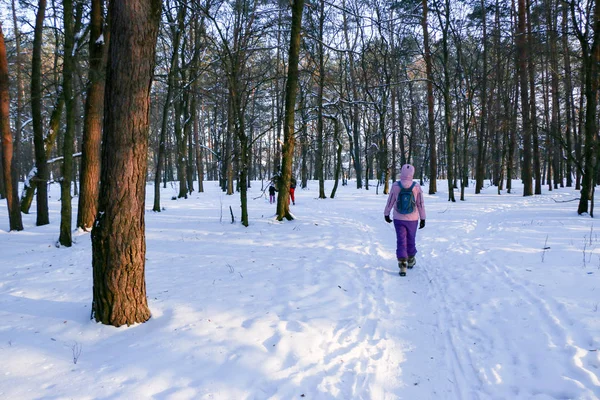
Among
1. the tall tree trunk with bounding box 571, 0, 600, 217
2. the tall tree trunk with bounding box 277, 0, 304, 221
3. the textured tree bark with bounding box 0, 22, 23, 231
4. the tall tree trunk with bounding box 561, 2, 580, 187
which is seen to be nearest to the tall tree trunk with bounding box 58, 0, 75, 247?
the textured tree bark with bounding box 0, 22, 23, 231

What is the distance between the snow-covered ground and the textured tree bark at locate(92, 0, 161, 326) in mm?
462

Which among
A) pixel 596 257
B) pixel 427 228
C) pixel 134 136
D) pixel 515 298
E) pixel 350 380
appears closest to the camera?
pixel 350 380

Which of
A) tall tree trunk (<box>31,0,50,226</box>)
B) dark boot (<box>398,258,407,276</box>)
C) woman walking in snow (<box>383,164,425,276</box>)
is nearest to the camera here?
dark boot (<box>398,258,407,276</box>)

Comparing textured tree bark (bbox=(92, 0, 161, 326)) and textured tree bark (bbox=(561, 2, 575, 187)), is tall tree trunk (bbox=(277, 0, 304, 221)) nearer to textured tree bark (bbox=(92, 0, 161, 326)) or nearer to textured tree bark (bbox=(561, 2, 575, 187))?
textured tree bark (bbox=(92, 0, 161, 326))

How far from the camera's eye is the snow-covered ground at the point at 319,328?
2.65 metres

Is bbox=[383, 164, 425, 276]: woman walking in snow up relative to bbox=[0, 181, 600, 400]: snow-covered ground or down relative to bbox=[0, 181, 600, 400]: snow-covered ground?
up

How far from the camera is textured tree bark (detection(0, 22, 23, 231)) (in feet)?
30.7

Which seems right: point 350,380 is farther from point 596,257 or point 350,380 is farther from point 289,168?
point 289,168

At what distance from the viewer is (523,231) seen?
8250mm

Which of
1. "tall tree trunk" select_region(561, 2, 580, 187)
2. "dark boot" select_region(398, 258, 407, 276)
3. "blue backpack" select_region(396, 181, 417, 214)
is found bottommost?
"dark boot" select_region(398, 258, 407, 276)

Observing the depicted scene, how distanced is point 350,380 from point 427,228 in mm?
7989

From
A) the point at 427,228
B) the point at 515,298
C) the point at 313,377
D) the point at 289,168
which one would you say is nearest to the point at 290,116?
the point at 289,168

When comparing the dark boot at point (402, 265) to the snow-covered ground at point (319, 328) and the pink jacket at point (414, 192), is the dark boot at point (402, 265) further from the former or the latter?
the pink jacket at point (414, 192)

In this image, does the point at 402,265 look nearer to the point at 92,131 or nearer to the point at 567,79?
the point at 92,131
